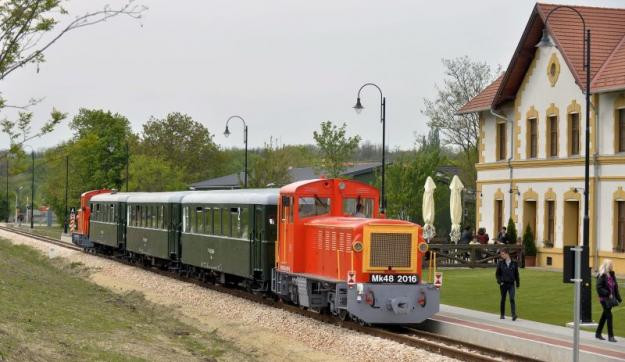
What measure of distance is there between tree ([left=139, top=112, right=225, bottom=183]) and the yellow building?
65509 millimetres

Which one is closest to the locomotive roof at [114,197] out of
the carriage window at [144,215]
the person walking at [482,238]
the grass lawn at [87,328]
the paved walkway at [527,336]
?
the carriage window at [144,215]

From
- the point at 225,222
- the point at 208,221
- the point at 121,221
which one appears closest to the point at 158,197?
the point at 121,221

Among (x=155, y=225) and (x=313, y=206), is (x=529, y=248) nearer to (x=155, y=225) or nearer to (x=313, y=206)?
(x=155, y=225)

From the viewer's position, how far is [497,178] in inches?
1844

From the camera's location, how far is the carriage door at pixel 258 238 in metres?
28.1

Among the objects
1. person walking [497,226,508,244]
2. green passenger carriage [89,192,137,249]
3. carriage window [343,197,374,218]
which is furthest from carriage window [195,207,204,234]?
person walking [497,226,508,244]

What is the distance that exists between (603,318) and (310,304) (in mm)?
7147

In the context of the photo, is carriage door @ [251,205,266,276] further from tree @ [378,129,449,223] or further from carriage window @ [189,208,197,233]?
tree @ [378,129,449,223]

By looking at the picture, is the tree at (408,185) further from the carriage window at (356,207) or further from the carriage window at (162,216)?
the carriage window at (356,207)

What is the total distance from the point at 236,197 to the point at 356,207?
5.66 metres

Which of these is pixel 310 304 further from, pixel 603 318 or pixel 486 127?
pixel 486 127

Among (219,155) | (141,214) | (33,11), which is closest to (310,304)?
(33,11)

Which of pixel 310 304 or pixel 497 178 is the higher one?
pixel 497 178

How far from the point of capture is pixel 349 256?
23344 millimetres
